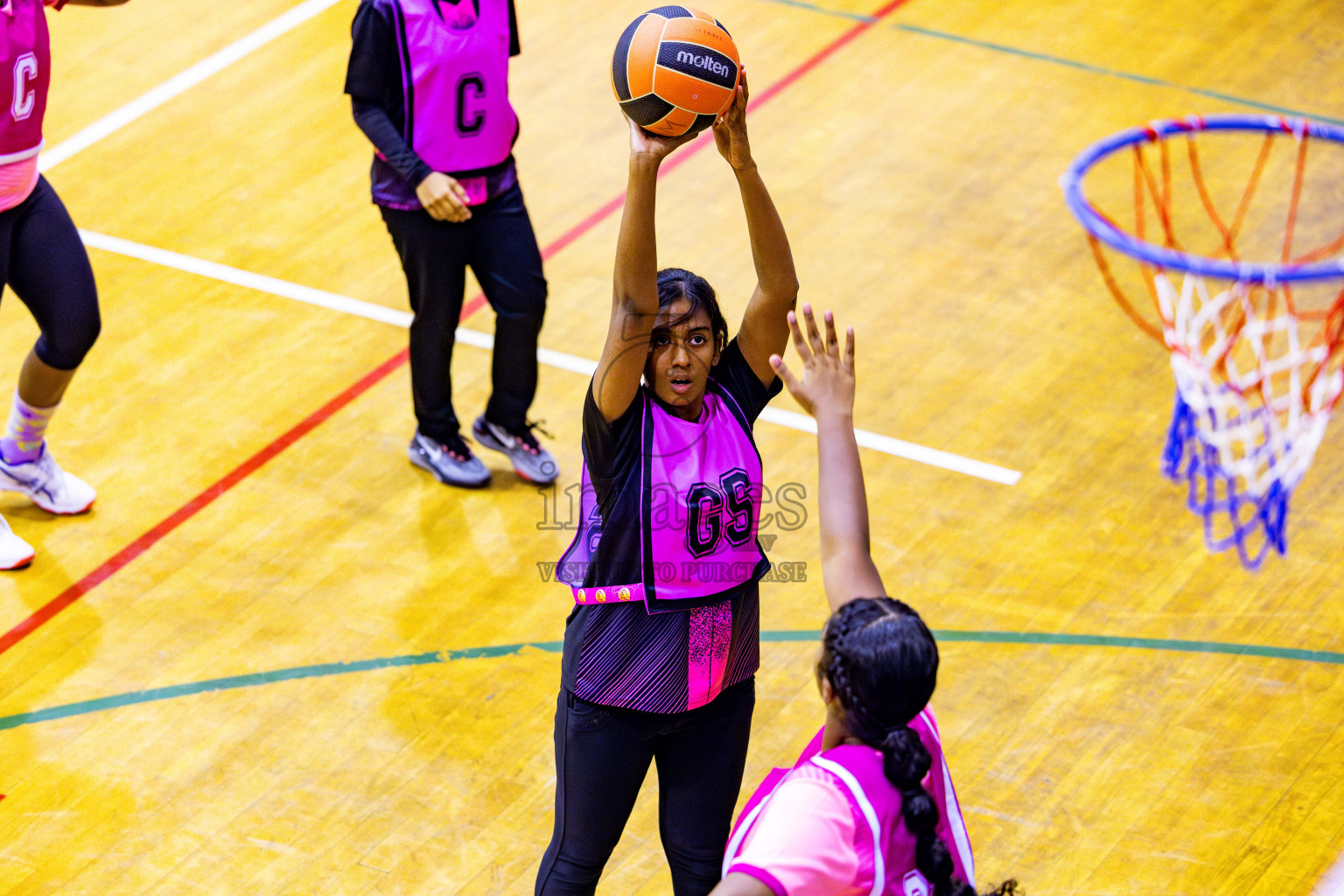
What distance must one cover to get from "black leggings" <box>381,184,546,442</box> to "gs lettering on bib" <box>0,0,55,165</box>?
123cm

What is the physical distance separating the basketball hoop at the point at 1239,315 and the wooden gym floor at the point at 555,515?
251mm

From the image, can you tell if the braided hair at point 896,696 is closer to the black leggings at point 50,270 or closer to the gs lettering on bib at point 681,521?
the gs lettering on bib at point 681,521

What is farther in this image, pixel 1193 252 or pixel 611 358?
pixel 1193 252

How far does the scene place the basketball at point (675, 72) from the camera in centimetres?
387

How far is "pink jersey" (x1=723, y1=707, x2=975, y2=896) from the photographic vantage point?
8.25ft

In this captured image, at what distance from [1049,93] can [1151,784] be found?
4.76 meters

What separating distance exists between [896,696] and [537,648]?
9.30 ft

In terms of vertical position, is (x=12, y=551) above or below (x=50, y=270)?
below

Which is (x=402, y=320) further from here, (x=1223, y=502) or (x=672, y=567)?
(x=672, y=567)

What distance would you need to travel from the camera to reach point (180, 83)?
29.1ft

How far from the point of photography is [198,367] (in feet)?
22.0

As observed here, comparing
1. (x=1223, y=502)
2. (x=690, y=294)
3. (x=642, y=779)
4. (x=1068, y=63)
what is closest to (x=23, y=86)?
(x=690, y=294)

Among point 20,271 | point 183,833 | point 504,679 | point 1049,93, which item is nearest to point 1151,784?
point 504,679

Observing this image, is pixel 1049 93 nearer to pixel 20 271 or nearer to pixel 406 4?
pixel 406 4
